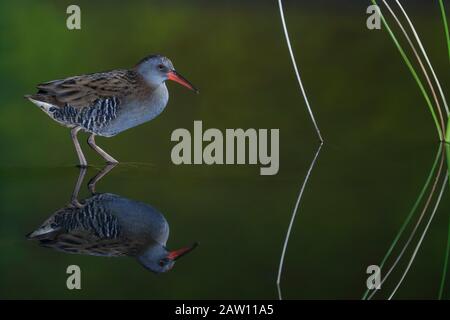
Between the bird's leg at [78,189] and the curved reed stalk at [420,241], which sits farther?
the bird's leg at [78,189]

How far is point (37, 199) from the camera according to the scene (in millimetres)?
2402

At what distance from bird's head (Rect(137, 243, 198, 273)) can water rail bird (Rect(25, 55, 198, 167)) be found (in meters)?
1.25

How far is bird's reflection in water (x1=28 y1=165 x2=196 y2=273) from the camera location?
1.79m

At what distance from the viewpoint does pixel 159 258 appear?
5.78 ft

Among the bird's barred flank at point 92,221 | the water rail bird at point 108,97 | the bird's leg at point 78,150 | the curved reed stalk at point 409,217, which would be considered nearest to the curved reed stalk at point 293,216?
the curved reed stalk at point 409,217

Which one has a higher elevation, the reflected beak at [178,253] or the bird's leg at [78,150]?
the bird's leg at [78,150]

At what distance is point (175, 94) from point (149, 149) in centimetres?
39

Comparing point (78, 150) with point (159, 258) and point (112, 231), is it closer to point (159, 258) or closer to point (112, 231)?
point (112, 231)

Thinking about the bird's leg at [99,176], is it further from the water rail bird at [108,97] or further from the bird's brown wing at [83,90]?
the bird's brown wing at [83,90]

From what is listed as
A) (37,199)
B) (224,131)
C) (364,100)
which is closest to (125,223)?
(37,199)

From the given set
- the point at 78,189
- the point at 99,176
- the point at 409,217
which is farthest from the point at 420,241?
the point at 99,176

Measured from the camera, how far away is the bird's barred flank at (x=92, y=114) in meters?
2.98

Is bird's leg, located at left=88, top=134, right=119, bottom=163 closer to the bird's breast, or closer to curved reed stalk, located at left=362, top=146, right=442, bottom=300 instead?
the bird's breast

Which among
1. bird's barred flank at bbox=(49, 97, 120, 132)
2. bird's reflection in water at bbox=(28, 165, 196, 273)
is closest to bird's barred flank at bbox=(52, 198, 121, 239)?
bird's reflection in water at bbox=(28, 165, 196, 273)
